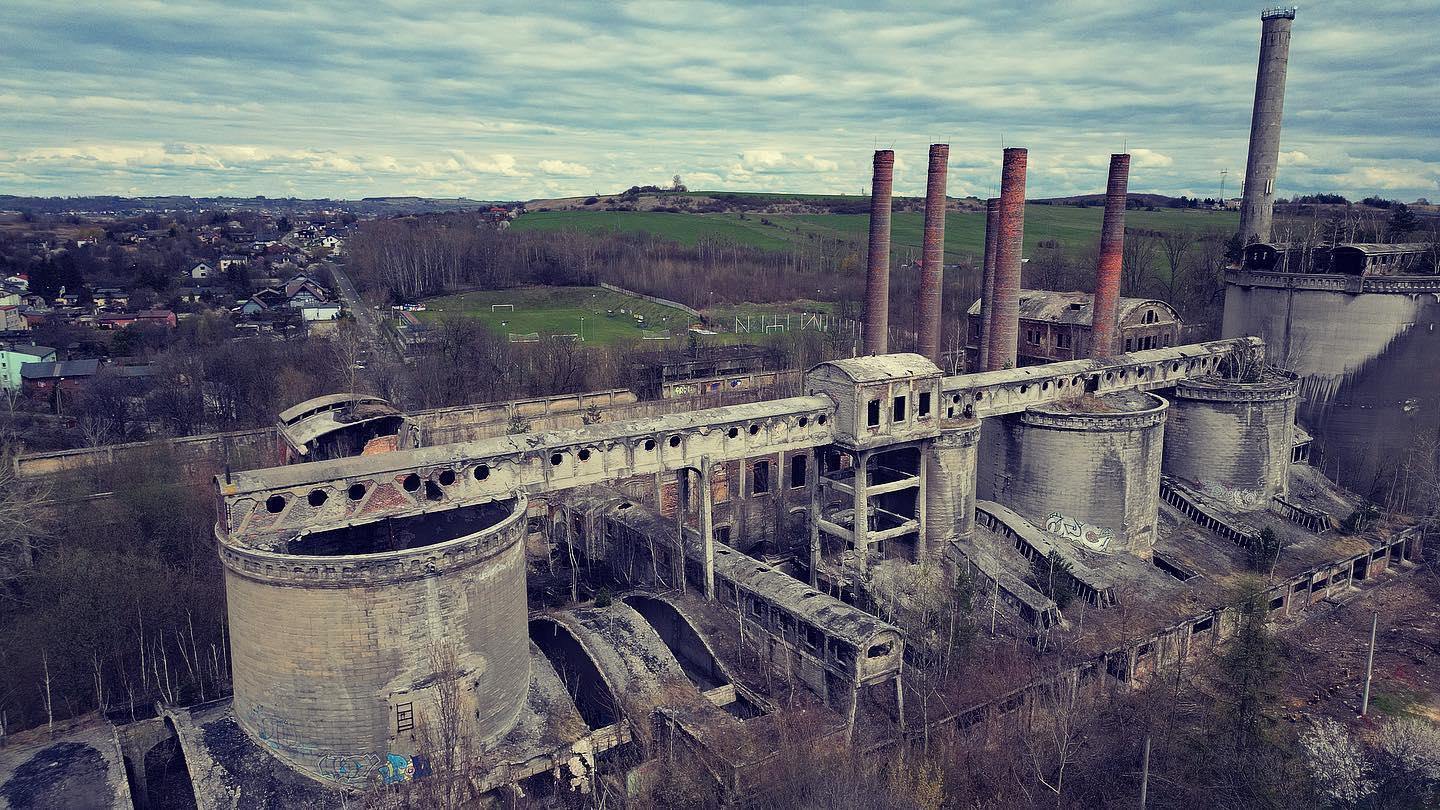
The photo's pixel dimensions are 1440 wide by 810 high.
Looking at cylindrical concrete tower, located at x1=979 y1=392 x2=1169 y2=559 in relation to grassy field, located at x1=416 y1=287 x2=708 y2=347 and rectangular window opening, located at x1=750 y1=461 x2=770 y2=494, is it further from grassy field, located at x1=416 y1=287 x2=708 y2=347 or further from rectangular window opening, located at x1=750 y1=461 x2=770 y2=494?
grassy field, located at x1=416 y1=287 x2=708 y2=347

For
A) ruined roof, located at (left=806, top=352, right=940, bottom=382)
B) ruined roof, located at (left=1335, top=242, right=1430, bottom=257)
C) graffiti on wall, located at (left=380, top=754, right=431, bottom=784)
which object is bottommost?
graffiti on wall, located at (left=380, top=754, right=431, bottom=784)

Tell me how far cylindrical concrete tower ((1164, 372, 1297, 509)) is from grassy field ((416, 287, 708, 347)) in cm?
3829

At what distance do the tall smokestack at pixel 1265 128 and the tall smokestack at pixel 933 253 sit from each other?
23511mm

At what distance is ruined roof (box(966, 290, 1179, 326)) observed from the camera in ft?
149

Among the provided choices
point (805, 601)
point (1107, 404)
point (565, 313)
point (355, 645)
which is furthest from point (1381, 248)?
point (565, 313)

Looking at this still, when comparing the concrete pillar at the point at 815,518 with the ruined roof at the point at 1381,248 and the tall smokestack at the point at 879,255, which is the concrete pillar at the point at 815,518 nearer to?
the tall smokestack at the point at 879,255

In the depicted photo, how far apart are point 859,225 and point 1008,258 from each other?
9904 centimetres

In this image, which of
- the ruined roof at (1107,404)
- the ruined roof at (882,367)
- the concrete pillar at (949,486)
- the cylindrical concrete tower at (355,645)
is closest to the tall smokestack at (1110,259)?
the ruined roof at (1107,404)

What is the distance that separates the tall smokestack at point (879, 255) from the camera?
37.7 meters

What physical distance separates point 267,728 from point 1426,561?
45406mm

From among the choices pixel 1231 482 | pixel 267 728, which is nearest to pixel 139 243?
pixel 267 728

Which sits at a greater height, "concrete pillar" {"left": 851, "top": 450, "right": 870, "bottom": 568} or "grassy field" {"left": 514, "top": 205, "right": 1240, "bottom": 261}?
"grassy field" {"left": 514, "top": 205, "right": 1240, "bottom": 261}

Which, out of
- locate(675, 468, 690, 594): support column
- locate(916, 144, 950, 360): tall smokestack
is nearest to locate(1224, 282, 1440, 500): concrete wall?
locate(916, 144, 950, 360): tall smokestack

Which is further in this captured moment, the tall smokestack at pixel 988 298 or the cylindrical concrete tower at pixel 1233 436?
the cylindrical concrete tower at pixel 1233 436
